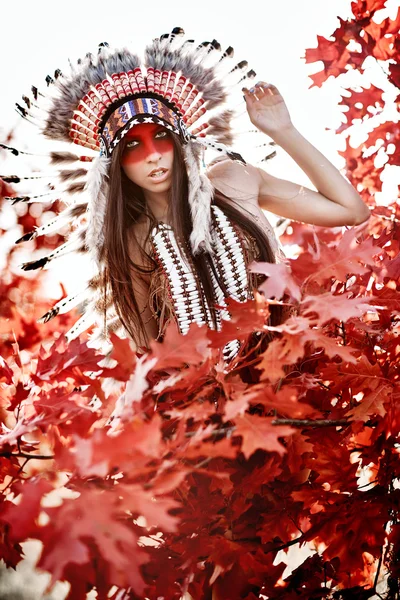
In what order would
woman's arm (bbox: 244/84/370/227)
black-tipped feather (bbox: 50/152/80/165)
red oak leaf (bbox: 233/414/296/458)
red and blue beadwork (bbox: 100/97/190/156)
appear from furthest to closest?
black-tipped feather (bbox: 50/152/80/165) < woman's arm (bbox: 244/84/370/227) < red and blue beadwork (bbox: 100/97/190/156) < red oak leaf (bbox: 233/414/296/458)

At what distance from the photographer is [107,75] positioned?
1.97 metres

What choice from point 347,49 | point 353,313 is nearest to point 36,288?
point 347,49

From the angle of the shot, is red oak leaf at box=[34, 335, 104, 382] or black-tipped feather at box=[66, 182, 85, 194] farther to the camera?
black-tipped feather at box=[66, 182, 85, 194]

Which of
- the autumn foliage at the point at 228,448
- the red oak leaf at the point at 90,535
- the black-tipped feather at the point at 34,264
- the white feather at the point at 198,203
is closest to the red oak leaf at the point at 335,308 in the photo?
the autumn foliage at the point at 228,448

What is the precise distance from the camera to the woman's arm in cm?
201

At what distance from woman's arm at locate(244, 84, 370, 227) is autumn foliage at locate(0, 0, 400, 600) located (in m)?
0.29

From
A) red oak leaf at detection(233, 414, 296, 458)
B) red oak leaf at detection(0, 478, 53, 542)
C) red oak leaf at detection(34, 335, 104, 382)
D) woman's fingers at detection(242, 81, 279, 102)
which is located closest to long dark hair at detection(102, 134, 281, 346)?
woman's fingers at detection(242, 81, 279, 102)

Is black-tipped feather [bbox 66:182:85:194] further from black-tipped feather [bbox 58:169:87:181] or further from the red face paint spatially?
the red face paint

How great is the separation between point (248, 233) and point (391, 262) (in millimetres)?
538

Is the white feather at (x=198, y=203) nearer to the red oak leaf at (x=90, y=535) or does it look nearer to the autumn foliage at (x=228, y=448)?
the autumn foliage at (x=228, y=448)

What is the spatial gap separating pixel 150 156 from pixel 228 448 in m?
1.25

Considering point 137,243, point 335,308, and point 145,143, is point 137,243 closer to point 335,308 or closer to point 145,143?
point 145,143

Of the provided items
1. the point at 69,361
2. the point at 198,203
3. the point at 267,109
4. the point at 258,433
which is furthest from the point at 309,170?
the point at 258,433

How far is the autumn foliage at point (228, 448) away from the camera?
2.74 ft
